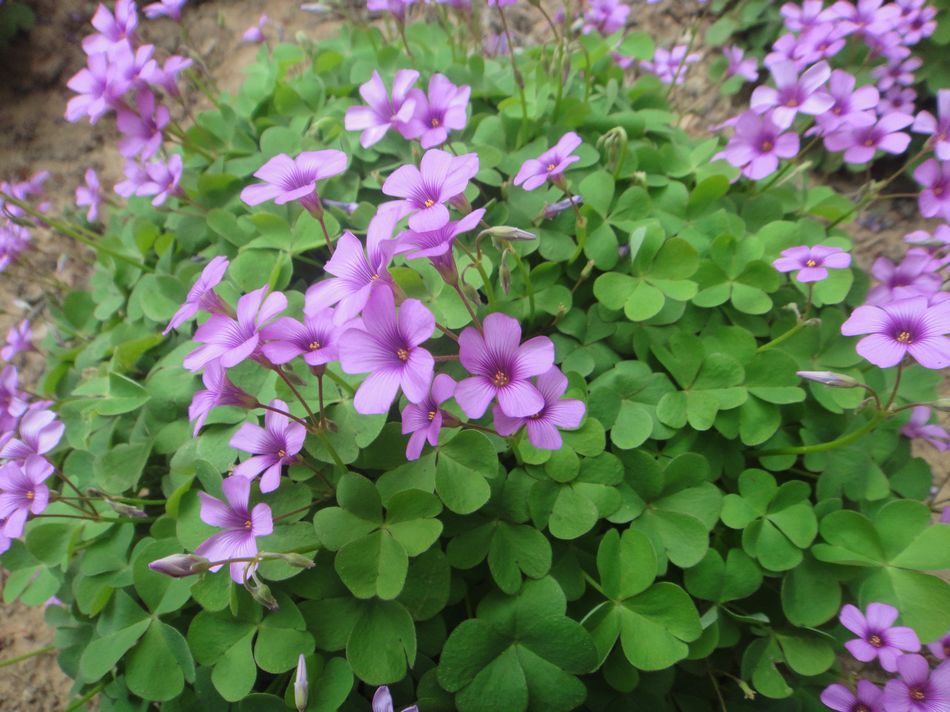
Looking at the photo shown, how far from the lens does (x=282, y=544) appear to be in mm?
1259

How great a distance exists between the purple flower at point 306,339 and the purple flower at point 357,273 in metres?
0.04

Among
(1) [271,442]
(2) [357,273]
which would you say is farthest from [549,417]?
(1) [271,442]

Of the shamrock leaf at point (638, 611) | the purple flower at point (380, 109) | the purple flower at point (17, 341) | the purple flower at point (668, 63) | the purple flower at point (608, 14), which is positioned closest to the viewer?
the shamrock leaf at point (638, 611)

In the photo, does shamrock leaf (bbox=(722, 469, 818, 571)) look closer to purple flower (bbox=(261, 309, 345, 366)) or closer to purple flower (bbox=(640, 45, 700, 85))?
purple flower (bbox=(261, 309, 345, 366))

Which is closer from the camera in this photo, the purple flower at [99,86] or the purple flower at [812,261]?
the purple flower at [812,261]

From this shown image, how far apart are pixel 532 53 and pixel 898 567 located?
5.92 ft

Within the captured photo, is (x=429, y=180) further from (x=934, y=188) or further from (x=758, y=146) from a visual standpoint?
(x=934, y=188)

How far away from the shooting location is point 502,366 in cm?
106

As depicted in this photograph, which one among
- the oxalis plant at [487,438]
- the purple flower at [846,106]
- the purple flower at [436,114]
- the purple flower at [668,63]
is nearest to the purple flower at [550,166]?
the oxalis plant at [487,438]

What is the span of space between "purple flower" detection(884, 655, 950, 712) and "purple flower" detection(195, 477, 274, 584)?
118 cm

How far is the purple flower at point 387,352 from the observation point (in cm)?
97

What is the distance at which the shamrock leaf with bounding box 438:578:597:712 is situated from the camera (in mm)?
1185

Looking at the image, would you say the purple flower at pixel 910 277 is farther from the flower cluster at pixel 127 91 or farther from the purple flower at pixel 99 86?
the purple flower at pixel 99 86

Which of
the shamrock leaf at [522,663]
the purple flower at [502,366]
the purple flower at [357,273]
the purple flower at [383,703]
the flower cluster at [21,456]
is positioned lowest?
the shamrock leaf at [522,663]
